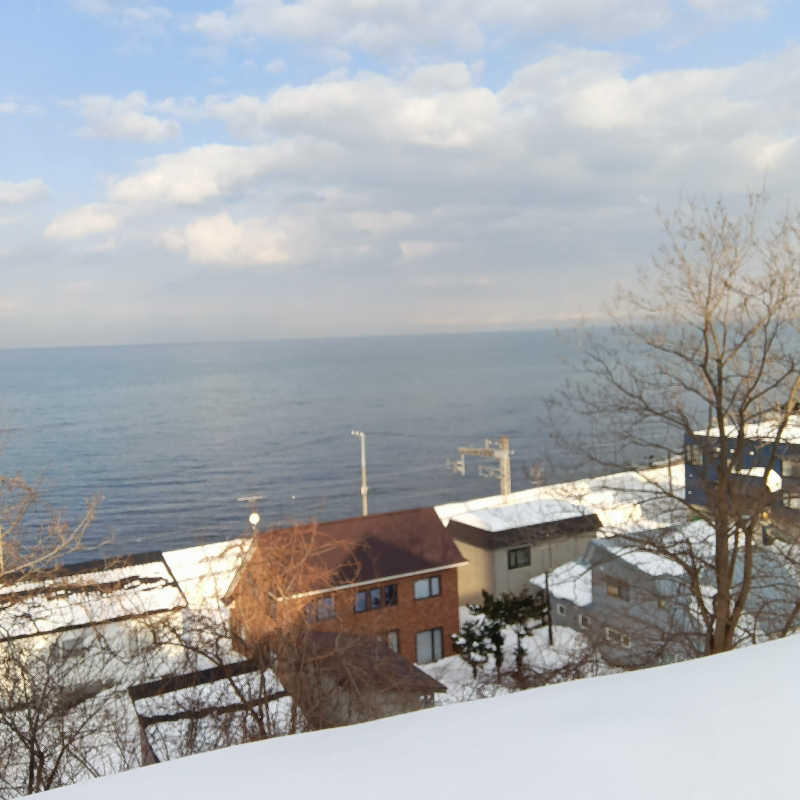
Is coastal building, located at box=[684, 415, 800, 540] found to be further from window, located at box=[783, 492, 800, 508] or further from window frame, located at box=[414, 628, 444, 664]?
window frame, located at box=[414, 628, 444, 664]

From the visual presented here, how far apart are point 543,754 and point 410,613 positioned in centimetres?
2214

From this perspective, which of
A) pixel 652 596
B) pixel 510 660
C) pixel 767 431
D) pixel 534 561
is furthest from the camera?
pixel 534 561

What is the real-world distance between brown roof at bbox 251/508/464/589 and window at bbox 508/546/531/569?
4265mm

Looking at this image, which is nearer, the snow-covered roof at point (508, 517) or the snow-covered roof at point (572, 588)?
the snow-covered roof at point (572, 588)

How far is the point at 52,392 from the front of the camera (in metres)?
135

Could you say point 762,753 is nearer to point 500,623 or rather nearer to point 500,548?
point 500,623

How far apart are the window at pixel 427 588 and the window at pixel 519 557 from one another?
16.5 feet

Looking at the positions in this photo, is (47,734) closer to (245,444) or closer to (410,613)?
(410,613)

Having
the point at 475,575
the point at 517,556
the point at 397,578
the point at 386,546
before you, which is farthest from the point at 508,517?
the point at 397,578

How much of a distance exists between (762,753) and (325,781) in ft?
4.67

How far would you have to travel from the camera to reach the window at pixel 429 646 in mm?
23656

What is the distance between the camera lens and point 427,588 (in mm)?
24031

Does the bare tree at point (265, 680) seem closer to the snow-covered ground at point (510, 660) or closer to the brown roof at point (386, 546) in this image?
the snow-covered ground at point (510, 660)

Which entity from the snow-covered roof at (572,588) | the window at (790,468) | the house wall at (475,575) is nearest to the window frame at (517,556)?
the house wall at (475,575)
